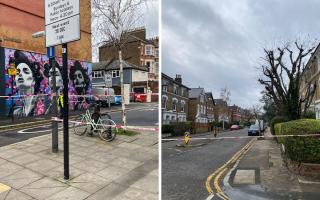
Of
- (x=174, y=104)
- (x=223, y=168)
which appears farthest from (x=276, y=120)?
(x=174, y=104)

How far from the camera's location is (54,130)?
300 inches

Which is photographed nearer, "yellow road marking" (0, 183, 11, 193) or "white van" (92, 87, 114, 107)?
"yellow road marking" (0, 183, 11, 193)

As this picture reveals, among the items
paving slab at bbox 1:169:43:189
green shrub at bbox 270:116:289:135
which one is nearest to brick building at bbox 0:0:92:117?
paving slab at bbox 1:169:43:189

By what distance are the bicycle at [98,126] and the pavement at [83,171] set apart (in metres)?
0.19

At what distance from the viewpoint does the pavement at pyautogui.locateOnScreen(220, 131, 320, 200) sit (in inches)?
202

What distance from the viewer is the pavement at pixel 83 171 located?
5812 mm

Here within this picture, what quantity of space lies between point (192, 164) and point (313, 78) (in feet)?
7.03

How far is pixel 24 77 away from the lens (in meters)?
15.2

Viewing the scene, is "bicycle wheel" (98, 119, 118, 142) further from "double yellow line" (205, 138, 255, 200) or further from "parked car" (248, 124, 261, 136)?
"parked car" (248, 124, 261, 136)

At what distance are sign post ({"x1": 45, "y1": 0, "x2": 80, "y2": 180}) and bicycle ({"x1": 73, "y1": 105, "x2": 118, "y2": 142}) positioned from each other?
1.76 m

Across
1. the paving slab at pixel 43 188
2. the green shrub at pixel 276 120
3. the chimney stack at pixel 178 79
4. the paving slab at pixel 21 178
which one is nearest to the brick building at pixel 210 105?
the chimney stack at pixel 178 79

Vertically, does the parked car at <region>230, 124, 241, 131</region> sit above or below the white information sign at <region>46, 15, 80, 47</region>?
below

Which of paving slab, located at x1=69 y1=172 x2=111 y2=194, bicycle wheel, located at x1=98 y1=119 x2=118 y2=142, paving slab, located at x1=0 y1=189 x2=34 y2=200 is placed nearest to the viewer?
paving slab, located at x1=0 y1=189 x2=34 y2=200

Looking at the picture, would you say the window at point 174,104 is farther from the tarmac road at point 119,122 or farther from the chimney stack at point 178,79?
the tarmac road at point 119,122
